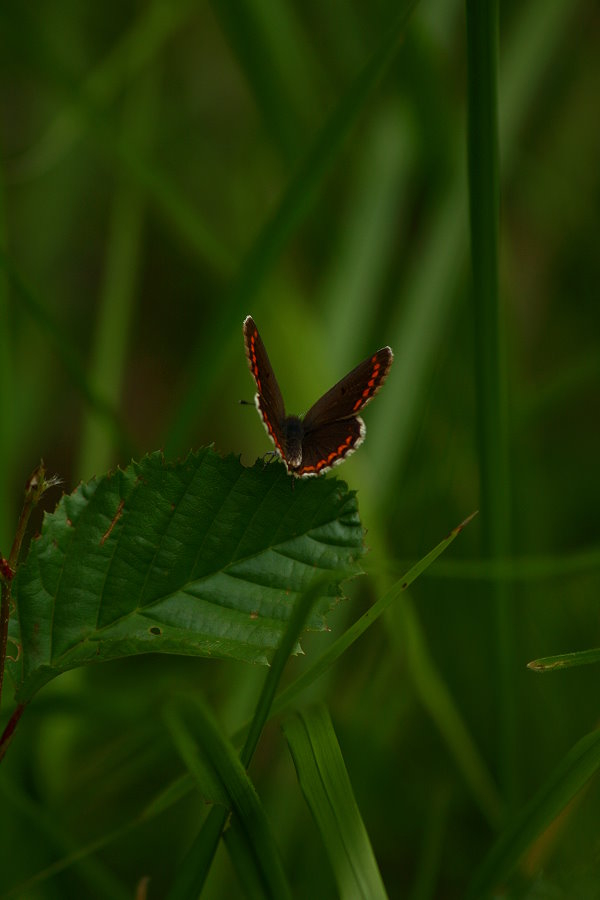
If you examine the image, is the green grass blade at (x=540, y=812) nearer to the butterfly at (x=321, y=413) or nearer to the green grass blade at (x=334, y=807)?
the green grass blade at (x=334, y=807)

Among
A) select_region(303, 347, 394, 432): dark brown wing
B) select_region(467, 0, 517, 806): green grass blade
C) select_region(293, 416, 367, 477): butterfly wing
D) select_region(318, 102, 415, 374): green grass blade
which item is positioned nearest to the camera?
select_region(467, 0, 517, 806): green grass blade

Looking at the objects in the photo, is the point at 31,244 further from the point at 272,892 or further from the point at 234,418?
the point at 272,892

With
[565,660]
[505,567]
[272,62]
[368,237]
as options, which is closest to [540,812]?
[565,660]

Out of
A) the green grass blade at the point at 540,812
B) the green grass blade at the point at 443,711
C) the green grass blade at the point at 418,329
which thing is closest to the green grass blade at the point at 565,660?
the green grass blade at the point at 540,812

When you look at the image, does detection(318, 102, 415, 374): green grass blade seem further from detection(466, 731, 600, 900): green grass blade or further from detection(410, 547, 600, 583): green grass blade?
detection(466, 731, 600, 900): green grass blade

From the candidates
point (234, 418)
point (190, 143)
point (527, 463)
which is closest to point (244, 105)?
point (190, 143)

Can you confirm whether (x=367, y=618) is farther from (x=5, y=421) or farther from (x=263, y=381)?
(x=5, y=421)

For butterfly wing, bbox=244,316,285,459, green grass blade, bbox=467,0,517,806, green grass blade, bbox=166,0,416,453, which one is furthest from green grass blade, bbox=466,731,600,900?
green grass blade, bbox=166,0,416,453
